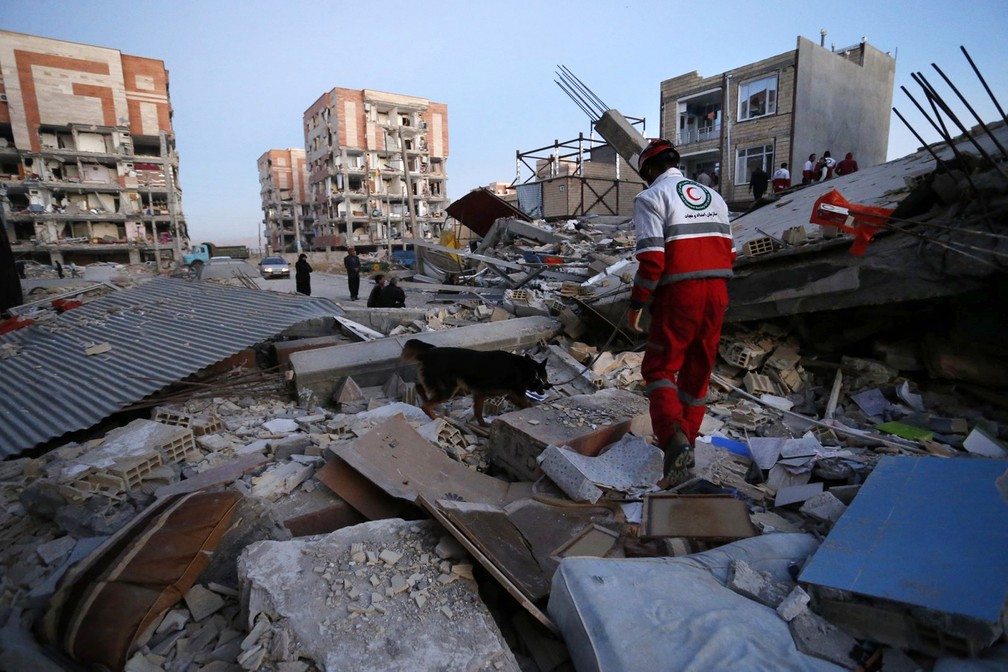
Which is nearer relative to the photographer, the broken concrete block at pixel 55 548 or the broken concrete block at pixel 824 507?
the broken concrete block at pixel 55 548

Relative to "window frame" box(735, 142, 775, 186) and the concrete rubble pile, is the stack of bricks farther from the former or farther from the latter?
"window frame" box(735, 142, 775, 186)

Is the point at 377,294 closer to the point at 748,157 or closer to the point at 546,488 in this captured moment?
the point at 546,488

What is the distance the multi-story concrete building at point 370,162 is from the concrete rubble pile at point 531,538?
156 feet

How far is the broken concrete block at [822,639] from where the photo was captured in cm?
154

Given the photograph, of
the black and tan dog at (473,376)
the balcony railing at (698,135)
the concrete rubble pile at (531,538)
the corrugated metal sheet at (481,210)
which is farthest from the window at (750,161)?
the black and tan dog at (473,376)

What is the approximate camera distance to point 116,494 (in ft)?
9.15

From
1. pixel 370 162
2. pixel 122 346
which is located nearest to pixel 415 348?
pixel 122 346

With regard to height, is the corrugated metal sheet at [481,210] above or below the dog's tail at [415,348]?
above

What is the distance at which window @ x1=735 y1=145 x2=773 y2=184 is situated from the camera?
69.7 ft

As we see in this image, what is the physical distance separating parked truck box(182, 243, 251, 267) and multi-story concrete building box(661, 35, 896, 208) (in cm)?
2595

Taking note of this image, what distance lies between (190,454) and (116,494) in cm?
75

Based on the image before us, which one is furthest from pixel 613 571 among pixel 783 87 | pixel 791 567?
pixel 783 87

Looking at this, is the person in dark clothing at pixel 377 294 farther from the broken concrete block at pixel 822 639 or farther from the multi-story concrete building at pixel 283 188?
the multi-story concrete building at pixel 283 188

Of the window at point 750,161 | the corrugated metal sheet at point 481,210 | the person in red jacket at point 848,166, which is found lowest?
the corrugated metal sheet at point 481,210
